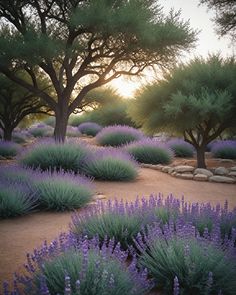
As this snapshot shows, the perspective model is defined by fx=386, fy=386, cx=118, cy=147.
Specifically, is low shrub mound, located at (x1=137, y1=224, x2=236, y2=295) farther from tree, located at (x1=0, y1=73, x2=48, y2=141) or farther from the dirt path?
tree, located at (x1=0, y1=73, x2=48, y2=141)

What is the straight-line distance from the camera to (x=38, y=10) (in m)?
16.9

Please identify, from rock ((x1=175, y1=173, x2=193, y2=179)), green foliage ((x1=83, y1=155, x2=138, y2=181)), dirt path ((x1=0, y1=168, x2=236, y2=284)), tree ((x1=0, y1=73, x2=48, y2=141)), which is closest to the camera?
dirt path ((x1=0, y1=168, x2=236, y2=284))

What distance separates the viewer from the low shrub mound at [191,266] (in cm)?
318

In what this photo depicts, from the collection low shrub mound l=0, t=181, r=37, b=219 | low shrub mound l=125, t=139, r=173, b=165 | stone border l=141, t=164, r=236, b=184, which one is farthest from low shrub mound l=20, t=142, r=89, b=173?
low shrub mound l=0, t=181, r=37, b=219

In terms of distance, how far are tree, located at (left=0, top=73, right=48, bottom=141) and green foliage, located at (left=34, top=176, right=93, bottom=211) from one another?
14.5 m

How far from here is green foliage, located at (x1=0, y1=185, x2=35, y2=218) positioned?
6.16 meters

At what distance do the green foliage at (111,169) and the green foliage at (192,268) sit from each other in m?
6.39

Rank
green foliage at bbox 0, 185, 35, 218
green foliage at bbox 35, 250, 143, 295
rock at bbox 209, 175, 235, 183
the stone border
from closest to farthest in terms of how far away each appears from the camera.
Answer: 1. green foliage at bbox 35, 250, 143, 295
2. green foliage at bbox 0, 185, 35, 218
3. rock at bbox 209, 175, 235, 183
4. the stone border

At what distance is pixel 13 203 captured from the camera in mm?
6148

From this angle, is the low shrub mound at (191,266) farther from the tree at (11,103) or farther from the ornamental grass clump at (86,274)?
the tree at (11,103)

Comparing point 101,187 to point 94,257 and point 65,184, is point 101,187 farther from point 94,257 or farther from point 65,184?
point 94,257

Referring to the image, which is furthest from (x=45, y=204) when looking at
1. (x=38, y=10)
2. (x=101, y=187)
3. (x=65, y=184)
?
(x=38, y=10)

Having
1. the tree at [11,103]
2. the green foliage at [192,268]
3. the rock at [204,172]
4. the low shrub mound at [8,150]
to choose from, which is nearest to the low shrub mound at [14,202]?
the green foliage at [192,268]

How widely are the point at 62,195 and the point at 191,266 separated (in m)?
3.88
